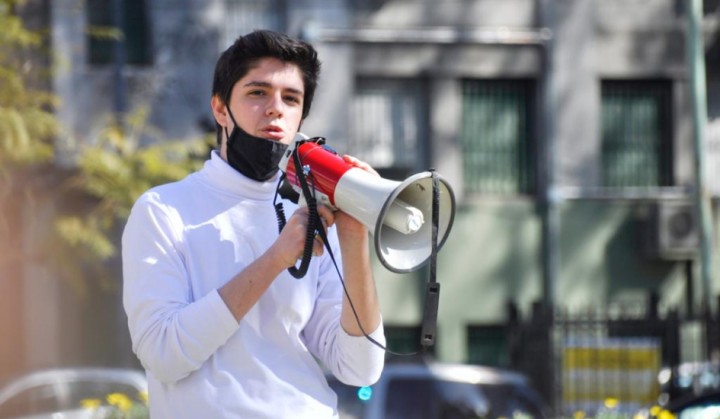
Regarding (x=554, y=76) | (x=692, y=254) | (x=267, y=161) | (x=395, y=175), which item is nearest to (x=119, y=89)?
(x=395, y=175)

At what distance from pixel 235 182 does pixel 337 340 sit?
17.8 inches

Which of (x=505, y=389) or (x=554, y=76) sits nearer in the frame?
(x=505, y=389)

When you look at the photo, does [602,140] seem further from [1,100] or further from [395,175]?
[1,100]

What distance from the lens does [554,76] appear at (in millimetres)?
24938

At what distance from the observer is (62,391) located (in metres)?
17.7

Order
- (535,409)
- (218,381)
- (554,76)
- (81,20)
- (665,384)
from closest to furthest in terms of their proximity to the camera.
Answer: (218,381), (535,409), (665,384), (81,20), (554,76)

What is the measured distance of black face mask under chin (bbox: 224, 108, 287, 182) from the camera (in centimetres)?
408

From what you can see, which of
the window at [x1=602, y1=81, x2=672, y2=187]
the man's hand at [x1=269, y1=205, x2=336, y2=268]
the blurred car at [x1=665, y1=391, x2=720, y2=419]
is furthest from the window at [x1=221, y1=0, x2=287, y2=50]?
the man's hand at [x1=269, y1=205, x2=336, y2=268]

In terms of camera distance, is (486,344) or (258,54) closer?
(258,54)

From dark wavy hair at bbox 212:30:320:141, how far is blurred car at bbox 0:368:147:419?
1314 centimetres

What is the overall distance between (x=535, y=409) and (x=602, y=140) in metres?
12.9

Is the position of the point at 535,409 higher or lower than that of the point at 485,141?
lower

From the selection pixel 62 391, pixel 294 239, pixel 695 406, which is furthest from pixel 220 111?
pixel 62 391

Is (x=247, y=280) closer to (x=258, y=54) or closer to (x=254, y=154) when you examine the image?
(x=254, y=154)
